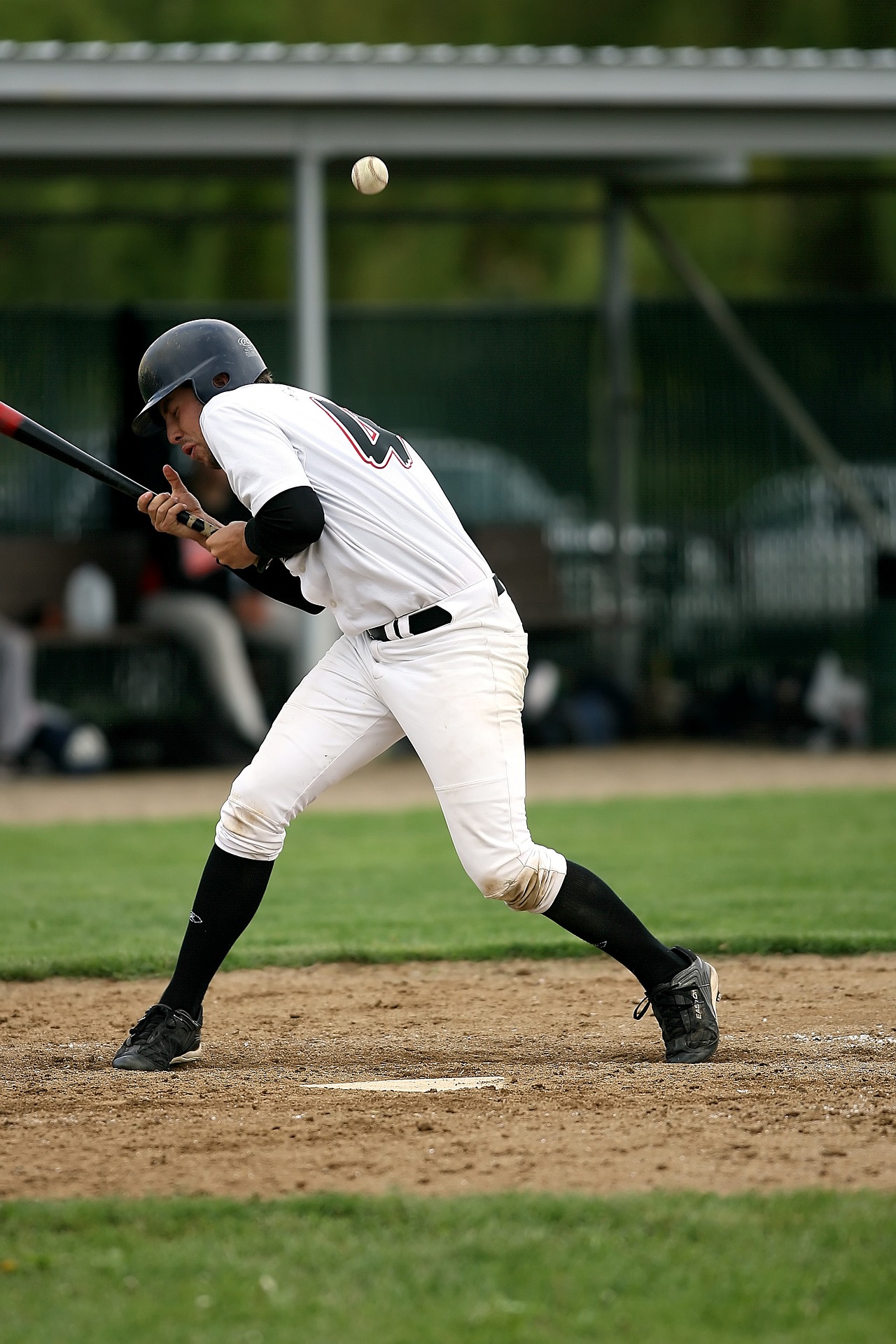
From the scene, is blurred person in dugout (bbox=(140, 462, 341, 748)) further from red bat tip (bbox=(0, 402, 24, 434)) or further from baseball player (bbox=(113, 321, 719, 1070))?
baseball player (bbox=(113, 321, 719, 1070))

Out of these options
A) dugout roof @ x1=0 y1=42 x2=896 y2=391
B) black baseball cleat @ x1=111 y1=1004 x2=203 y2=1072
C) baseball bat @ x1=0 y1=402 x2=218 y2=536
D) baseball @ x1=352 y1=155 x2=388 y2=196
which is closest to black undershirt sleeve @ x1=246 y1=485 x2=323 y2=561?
baseball bat @ x1=0 y1=402 x2=218 y2=536

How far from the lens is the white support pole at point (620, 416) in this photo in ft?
46.6

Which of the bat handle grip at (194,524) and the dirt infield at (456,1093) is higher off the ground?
the bat handle grip at (194,524)

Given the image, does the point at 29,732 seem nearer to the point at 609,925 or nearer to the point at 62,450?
the point at 62,450

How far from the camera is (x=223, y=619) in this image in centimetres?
1221

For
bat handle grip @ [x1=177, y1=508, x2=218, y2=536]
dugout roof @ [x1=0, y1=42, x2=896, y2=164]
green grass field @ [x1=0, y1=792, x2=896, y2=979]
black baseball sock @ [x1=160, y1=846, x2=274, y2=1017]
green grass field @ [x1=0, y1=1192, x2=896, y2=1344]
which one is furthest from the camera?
dugout roof @ [x1=0, y1=42, x2=896, y2=164]

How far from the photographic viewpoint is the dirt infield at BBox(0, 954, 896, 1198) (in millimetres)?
3703

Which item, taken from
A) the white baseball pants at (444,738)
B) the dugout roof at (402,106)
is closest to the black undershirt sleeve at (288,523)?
the white baseball pants at (444,738)

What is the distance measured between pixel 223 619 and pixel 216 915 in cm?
767

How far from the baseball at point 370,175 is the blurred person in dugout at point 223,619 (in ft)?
16.2

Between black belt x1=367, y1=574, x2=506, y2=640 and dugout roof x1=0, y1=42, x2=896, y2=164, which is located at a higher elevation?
dugout roof x1=0, y1=42, x2=896, y2=164

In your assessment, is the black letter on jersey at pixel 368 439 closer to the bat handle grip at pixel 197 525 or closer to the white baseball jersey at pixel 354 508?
the white baseball jersey at pixel 354 508

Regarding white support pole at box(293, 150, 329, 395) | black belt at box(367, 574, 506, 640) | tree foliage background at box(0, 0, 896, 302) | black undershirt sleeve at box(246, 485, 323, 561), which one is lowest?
black belt at box(367, 574, 506, 640)

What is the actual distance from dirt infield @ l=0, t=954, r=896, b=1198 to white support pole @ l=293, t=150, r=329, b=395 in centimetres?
587
